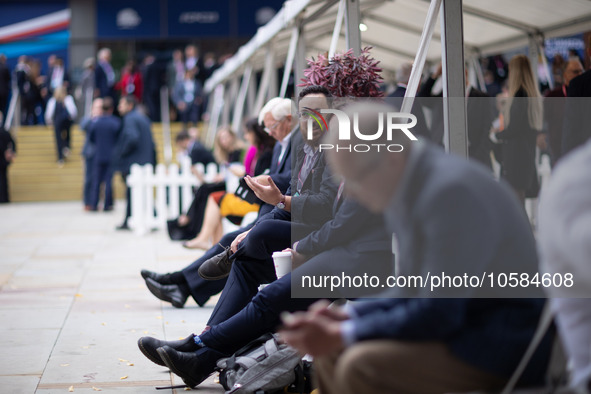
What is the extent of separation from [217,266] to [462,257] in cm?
297

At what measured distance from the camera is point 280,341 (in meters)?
4.03

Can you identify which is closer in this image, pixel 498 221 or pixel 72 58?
pixel 498 221

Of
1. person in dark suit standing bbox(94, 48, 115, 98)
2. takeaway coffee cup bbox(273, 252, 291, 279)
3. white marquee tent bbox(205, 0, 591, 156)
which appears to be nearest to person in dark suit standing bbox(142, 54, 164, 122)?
person in dark suit standing bbox(94, 48, 115, 98)

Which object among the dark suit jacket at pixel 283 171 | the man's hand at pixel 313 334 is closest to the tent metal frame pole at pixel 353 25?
the dark suit jacket at pixel 283 171

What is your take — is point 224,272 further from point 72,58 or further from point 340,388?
point 72,58

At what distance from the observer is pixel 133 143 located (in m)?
12.6

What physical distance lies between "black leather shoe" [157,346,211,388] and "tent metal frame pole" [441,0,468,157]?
73.5 inches

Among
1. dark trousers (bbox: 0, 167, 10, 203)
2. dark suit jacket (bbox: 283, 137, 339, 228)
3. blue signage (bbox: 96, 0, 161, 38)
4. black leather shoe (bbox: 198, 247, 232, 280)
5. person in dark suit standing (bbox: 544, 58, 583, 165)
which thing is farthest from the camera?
blue signage (bbox: 96, 0, 161, 38)

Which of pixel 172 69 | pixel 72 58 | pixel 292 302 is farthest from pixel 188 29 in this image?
pixel 292 302

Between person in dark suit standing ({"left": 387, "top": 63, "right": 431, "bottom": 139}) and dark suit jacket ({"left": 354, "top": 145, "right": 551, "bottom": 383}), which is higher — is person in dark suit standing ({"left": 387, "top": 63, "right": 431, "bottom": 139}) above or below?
above

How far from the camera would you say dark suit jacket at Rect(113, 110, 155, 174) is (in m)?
12.6

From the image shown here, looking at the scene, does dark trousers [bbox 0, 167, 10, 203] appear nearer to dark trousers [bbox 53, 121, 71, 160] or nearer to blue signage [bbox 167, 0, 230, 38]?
dark trousers [bbox 53, 121, 71, 160]

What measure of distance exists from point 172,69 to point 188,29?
148cm

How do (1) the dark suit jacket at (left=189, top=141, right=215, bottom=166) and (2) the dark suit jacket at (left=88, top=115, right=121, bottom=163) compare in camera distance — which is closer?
(1) the dark suit jacket at (left=189, top=141, right=215, bottom=166)
